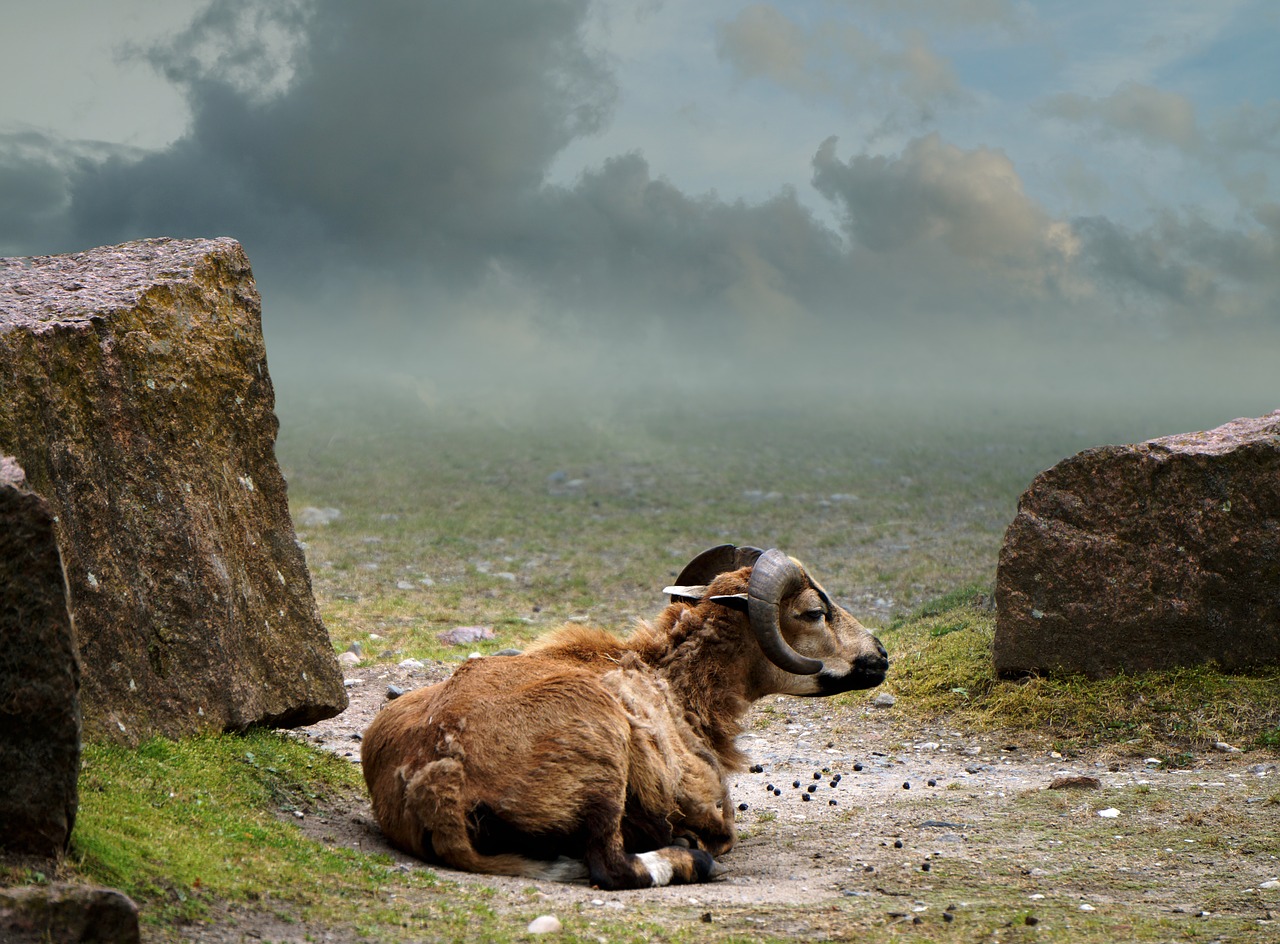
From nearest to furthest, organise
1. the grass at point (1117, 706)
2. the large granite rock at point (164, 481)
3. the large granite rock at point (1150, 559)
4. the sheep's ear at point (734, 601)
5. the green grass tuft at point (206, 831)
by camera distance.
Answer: the green grass tuft at point (206, 831)
the large granite rock at point (164, 481)
the sheep's ear at point (734, 601)
the grass at point (1117, 706)
the large granite rock at point (1150, 559)

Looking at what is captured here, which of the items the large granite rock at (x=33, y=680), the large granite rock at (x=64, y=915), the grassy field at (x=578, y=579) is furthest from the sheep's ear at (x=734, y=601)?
the large granite rock at (x=64, y=915)

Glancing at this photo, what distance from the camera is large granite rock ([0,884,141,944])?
4266 millimetres

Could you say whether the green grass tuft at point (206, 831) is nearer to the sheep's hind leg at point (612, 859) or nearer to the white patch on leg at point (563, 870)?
the white patch on leg at point (563, 870)

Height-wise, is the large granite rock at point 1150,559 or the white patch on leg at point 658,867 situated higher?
the large granite rock at point 1150,559

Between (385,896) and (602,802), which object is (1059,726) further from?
(385,896)

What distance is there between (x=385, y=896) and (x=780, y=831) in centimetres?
336

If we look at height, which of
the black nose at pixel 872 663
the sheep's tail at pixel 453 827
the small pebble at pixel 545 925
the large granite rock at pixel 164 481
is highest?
the large granite rock at pixel 164 481

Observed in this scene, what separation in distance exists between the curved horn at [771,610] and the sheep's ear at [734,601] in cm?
7

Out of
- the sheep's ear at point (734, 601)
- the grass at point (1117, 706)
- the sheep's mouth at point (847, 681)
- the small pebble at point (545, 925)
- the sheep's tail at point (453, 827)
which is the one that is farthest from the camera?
the grass at point (1117, 706)

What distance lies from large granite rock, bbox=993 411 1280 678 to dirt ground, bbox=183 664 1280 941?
3.67 ft

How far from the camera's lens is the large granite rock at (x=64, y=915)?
4.27 meters

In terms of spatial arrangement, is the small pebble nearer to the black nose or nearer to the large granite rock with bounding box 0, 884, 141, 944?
the large granite rock with bounding box 0, 884, 141, 944

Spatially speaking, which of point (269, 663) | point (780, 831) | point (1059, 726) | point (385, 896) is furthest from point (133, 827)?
point (1059, 726)

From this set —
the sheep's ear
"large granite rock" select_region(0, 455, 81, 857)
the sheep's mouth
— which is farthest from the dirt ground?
the sheep's ear
